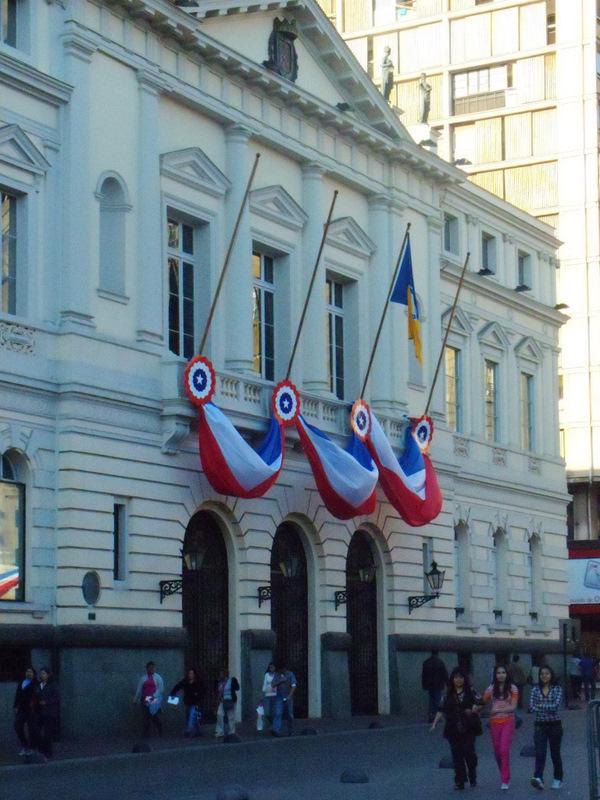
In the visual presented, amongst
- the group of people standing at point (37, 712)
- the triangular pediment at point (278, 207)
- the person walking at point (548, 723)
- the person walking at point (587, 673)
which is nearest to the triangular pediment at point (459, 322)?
the triangular pediment at point (278, 207)

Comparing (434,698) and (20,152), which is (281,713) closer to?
(434,698)

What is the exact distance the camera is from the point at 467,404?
56.6m

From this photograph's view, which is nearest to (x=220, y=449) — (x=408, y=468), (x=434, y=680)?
(x=408, y=468)

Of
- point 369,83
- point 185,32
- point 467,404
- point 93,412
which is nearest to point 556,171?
point 467,404

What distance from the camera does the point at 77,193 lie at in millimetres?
37875

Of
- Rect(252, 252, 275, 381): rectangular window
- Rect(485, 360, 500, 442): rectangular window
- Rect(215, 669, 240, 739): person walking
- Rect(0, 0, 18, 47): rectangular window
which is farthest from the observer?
Rect(485, 360, 500, 442): rectangular window

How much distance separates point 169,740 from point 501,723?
1179 cm

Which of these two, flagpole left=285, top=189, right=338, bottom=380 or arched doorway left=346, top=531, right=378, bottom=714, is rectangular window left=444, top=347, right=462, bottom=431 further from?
flagpole left=285, top=189, right=338, bottom=380

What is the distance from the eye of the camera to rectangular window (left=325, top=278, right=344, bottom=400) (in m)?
48.6

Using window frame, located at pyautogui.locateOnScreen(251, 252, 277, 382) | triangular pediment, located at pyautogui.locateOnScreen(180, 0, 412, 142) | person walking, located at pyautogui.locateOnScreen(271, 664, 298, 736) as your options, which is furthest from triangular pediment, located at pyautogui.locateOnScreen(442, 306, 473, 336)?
person walking, located at pyautogui.locateOnScreen(271, 664, 298, 736)

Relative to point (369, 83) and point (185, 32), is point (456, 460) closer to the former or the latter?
point (369, 83)

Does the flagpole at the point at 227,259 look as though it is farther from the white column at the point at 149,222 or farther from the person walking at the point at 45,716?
the person walking at the point at 45,716

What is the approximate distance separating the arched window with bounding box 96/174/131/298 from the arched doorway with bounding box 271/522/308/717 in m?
8.75

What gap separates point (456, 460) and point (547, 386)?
9.47m
